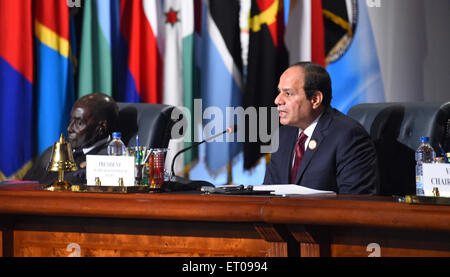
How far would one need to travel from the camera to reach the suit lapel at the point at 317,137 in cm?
244

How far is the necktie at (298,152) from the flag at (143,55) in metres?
1.48

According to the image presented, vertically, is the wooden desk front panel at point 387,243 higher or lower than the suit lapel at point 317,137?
lower

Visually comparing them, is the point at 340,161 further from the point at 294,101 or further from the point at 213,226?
the point at 213,226

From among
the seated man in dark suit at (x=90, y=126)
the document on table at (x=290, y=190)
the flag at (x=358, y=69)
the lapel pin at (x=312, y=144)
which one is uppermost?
the flag at (x=358, y=69)

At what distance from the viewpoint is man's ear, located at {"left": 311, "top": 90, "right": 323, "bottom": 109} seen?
267 cm

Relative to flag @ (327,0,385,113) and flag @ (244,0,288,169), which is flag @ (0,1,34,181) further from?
flag @ (327,0,385,113)

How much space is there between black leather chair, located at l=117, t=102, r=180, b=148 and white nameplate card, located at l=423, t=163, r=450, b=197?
1678 mm

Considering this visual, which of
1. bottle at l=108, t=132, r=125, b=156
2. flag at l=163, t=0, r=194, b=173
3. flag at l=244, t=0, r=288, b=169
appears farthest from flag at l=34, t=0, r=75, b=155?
bottle at l=108, t=132, r=125, b=156

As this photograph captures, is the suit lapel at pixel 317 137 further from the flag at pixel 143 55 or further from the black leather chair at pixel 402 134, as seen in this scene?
the flag at pixel 143 55

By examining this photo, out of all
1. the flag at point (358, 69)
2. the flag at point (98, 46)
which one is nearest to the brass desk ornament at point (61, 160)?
the flag at point (98, 46)

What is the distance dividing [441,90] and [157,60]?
1.84 m

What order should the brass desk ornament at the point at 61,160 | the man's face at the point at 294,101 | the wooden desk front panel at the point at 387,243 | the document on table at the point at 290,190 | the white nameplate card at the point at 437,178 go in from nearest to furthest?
the wooden desk front panel at the point at 387,243
the white nameplate card at the point at 437,178
the document on table at the point at 290,190
the brass desk ornament at the point at 61,160
the man's face at the point at 294,101

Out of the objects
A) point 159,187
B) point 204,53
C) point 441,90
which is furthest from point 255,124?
point 159,187

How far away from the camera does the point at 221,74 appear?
12.2 ft
